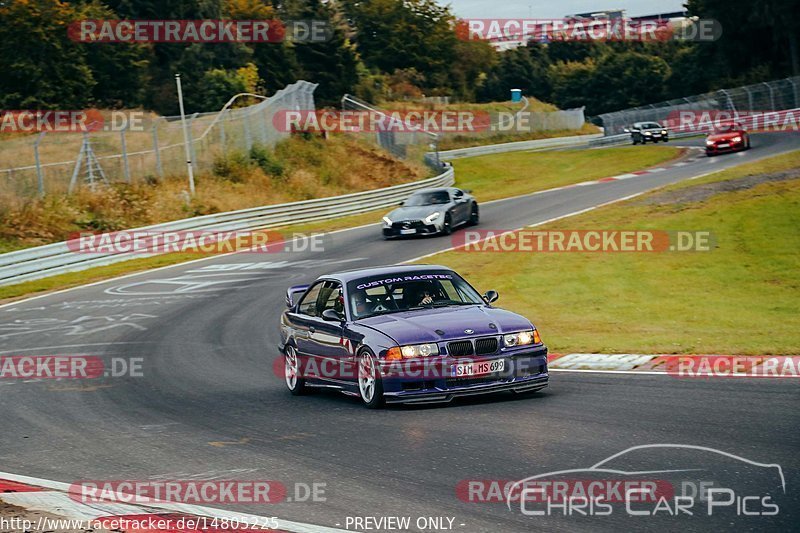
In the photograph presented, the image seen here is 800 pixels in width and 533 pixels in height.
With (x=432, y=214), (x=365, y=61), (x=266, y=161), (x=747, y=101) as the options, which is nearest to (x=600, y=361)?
(x=432, y=214)

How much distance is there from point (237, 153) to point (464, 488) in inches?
1462

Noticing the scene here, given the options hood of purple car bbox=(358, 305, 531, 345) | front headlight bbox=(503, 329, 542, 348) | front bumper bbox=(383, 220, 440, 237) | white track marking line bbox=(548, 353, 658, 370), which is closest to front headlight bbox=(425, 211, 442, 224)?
front bumper bbox=(383, 220, 440, 237)

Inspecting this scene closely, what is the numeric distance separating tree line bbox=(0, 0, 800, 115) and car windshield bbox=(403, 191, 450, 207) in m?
36.7

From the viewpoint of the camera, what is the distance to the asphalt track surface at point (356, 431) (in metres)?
6.57

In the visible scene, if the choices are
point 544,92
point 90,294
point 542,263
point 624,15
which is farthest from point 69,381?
point 624,15

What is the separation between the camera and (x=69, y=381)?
534 inches

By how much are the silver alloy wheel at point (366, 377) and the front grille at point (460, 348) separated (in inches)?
31.6

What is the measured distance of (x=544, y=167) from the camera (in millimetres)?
57812

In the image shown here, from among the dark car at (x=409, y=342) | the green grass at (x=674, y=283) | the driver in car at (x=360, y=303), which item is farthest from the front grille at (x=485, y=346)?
the green grass at (x=674, y=283)

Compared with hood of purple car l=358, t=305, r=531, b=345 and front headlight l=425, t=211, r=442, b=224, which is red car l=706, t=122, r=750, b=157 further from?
hood of purple car l=358, t=305, r=531, b=345

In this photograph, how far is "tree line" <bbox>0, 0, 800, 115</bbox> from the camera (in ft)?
206

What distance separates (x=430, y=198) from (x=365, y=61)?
80.7 metres

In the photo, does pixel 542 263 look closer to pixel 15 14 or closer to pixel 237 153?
pixel 237 153

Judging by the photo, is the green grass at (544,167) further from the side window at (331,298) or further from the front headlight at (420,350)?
the front headlight at (420,350)
